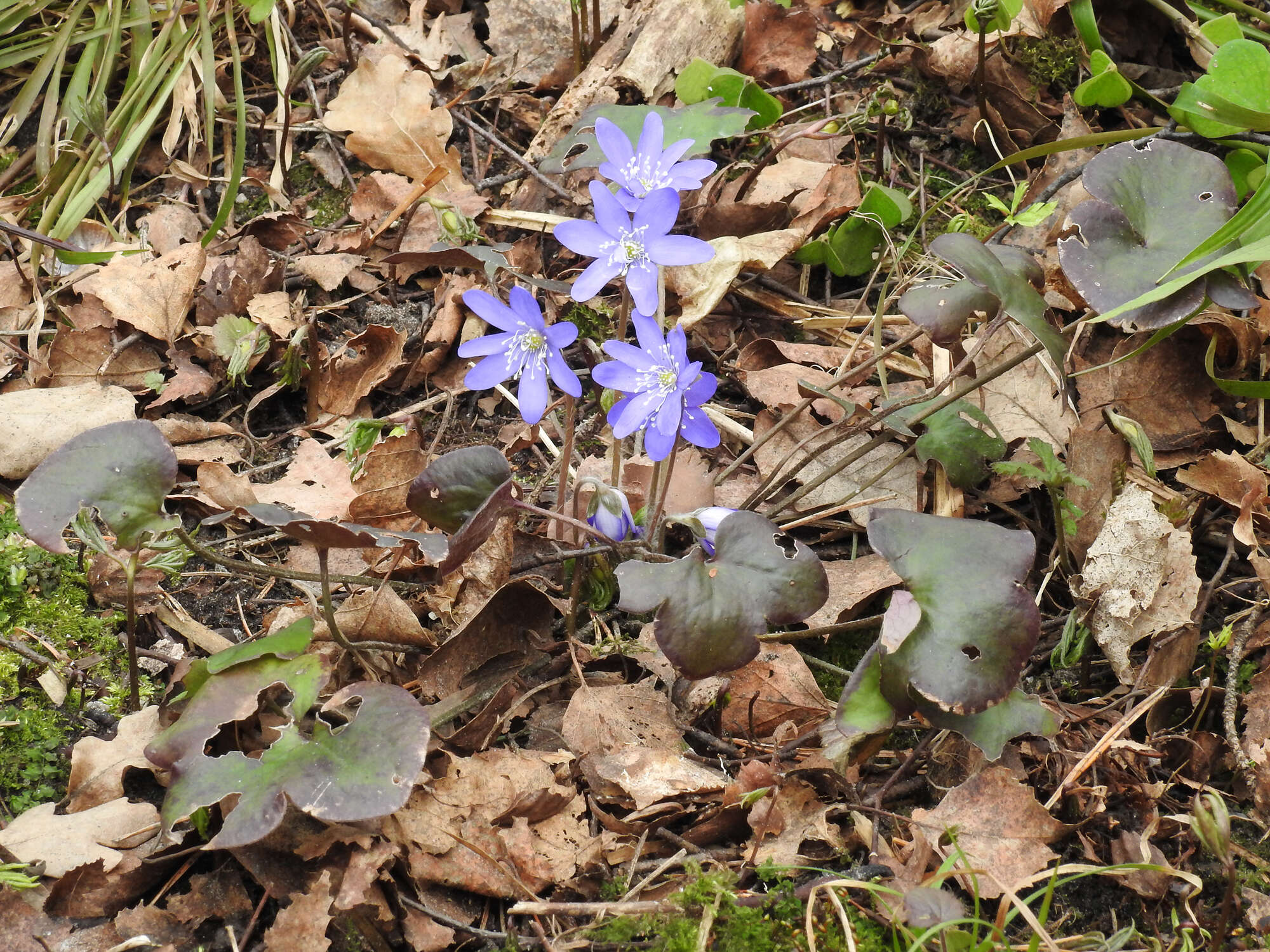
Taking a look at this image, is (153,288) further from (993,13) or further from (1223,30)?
(1223,30)

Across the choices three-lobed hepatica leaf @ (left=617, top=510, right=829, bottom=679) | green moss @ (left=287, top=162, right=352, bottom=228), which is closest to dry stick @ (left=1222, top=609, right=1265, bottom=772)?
three-lobed hepatica leaf @ (left=617, top=510, right=829, bottom=679)

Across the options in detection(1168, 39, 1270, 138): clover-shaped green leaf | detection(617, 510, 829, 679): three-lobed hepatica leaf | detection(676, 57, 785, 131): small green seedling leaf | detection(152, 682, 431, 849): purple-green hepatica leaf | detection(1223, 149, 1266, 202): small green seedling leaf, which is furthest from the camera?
detection(676, 57, 785, 131): small green seedling leaf

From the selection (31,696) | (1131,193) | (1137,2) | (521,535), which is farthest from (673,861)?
(1137,2)

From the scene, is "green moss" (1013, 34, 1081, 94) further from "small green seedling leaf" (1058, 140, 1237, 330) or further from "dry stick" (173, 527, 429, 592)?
"dry stick" (173, 527, 429, 592)

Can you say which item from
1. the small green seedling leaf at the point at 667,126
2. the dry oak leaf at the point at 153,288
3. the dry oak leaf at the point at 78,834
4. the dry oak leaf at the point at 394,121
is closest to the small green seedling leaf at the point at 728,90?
the small green seedling leaf at the point at 667,126

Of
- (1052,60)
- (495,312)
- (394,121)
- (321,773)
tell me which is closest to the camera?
(321,773)

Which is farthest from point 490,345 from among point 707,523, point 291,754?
point 291,754

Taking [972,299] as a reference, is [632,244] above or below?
above
